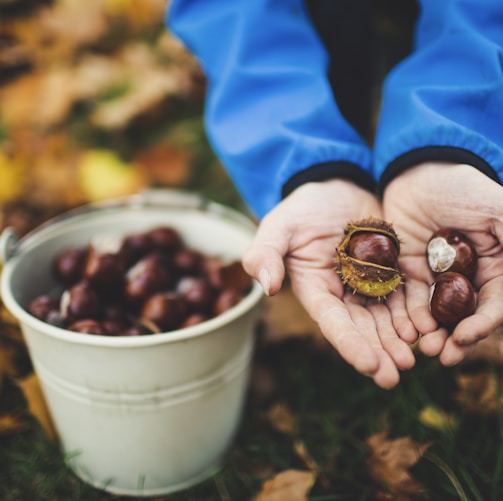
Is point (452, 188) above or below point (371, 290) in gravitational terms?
above

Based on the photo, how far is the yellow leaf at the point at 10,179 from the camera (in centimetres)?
252

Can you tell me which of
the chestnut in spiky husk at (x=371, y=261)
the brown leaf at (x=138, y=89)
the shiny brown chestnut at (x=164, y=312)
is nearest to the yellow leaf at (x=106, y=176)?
the brown leaf at (x=138, y=89)

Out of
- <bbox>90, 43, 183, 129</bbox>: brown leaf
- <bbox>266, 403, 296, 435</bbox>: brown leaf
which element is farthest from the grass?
<bbox>90, 43, 183, 129</bbox>: brown leaf

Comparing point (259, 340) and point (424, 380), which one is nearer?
point (424, 380)

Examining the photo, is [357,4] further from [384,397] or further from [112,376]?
[112,376]

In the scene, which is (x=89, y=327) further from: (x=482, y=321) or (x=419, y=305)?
(x=482, y=321)

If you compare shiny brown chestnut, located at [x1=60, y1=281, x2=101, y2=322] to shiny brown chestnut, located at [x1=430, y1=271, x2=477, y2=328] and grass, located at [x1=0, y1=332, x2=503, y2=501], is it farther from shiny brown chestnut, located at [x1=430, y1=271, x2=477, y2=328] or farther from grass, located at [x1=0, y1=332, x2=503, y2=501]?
shiny brown chestnut, located at [x1=430, y1=271, x2=477, y2=328]

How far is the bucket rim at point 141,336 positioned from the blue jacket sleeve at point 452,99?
541 millimetres

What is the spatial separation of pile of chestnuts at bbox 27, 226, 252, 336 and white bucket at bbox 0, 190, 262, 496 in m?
0.10

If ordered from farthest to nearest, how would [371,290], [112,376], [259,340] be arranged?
[259,340], [112,376], [371,290]

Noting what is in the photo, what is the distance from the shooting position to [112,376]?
1406mm

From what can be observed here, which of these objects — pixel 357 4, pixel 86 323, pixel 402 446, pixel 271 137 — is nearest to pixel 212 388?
pixel 86 323

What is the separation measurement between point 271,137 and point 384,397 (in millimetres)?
920

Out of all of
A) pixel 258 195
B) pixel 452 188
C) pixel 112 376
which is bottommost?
pixel 112 376
